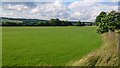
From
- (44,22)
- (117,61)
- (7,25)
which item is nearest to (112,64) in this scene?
(117,61)

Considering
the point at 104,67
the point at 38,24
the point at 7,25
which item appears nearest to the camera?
the point at 104,67

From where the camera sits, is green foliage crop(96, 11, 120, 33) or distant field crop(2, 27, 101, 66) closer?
distant field crop(2, 27, 101, 66)

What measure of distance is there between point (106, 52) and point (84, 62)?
2.16m

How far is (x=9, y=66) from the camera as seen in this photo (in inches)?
811

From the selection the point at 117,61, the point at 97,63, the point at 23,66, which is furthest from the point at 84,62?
the point at 23,66

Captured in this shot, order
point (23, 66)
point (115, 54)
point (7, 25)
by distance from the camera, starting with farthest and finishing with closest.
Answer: point (7, 25)
point (23, 66)
point (115, 54)

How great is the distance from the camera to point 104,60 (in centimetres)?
1780

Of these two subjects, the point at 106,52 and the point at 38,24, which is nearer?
the point at 106,52

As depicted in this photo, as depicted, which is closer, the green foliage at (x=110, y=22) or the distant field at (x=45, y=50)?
the distant field at (x=45, y=50)

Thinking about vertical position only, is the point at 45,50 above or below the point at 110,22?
below

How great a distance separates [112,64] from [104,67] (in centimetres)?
64

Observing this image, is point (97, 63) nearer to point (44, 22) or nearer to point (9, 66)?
point (9, 66)

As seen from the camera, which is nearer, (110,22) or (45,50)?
(45,50)

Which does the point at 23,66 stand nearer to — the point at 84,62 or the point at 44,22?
the point at 84,62
